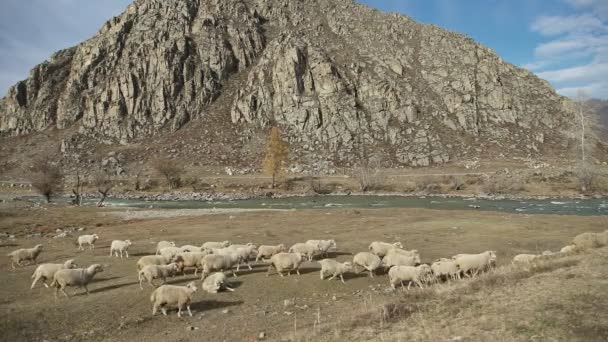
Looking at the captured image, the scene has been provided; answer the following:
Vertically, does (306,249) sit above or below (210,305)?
above

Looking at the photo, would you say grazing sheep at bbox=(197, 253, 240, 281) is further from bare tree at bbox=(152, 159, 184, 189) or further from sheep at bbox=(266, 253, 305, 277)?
bare tree at bbox=(152, 159, 184, 189)

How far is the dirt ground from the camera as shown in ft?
40.4

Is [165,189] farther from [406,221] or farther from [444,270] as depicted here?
[444,270]

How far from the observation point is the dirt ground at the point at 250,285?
1230cm

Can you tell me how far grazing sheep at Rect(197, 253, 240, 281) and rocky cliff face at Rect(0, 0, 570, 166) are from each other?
303 feet

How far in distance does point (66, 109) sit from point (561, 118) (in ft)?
534

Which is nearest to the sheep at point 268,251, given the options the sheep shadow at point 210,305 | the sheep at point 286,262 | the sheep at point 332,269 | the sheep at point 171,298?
the sheep at point 286,262

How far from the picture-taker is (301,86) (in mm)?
128875

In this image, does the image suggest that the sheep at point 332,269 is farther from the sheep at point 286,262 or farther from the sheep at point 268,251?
the sheep at point 268,251

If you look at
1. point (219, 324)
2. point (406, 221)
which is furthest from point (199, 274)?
point (406, 221)

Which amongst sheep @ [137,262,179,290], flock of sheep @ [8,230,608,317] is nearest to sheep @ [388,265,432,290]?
flock of sheep @ [8,230,608,317]

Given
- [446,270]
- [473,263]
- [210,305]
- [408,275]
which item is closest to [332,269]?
[408,275]

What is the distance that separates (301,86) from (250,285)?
116478 mm

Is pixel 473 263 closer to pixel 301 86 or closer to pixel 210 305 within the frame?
pixel 210 305
